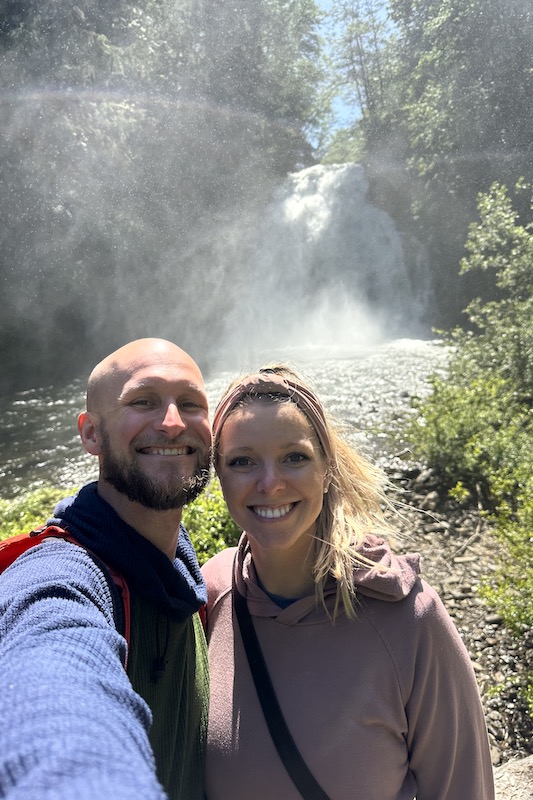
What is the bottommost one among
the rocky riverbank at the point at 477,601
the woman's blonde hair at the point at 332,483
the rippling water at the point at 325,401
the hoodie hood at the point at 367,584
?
the rocky riverbank at the point at 477,601

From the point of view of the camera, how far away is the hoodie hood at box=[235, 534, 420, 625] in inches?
63.4

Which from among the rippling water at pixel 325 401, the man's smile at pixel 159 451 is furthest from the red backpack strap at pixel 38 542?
the rippling water at pixel 325 401

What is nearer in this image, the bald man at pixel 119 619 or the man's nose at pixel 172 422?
the bald man at pixel 119 619

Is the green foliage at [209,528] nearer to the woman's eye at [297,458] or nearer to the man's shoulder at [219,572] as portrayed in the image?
the man's shoulder at [219,572]

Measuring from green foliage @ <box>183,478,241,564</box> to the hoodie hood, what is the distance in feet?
7.88

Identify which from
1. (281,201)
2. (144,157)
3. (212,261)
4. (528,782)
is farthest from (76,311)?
(528,782)

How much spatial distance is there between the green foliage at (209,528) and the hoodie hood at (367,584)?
2402 millimetres

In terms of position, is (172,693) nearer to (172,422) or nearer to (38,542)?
(38,542)

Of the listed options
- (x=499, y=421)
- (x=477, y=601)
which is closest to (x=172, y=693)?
A: (x=477, y=601)

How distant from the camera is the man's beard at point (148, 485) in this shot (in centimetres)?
174

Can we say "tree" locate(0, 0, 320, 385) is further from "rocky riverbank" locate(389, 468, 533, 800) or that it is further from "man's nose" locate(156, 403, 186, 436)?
"man's nose" locate(156, 403, 186, 436)

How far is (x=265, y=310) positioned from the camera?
1973cm

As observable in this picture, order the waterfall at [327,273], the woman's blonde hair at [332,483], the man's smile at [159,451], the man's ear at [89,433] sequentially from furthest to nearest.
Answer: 1. the waterfall at [327,273]
2. the man's ear at [89,433]
3. the man's smile at [159,451]
4. the woman's blonde hair at [332,483]

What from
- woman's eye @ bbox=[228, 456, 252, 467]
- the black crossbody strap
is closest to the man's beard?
woman's eye @ bbox=[228, 456, 252, 467]
